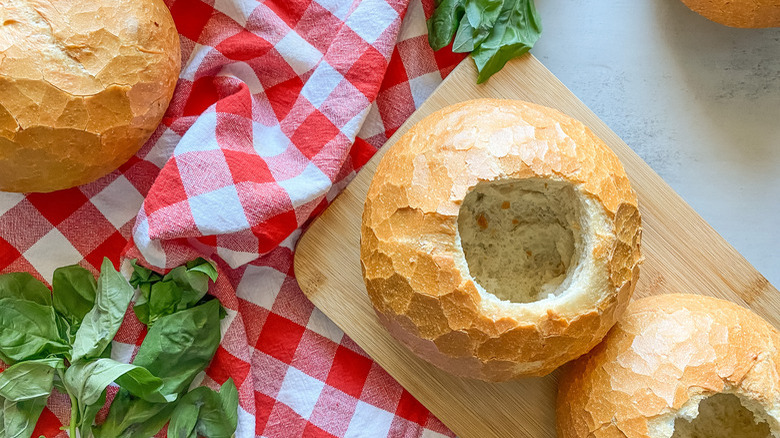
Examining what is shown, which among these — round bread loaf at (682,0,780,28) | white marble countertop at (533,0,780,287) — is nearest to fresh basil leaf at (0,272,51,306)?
white marble countertop at (533,0,780,287)

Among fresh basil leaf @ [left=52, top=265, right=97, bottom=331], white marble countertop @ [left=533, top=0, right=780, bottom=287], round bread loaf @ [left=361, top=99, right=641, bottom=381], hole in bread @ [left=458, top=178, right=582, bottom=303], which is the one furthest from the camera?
white marble countertop @ [left=533, top=0, right=780, bottom=287]

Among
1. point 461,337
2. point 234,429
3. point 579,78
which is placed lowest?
point 234,429

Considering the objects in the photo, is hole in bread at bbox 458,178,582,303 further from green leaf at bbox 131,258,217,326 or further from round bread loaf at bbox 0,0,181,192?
round bread loaf at bbox 0,0,181,192

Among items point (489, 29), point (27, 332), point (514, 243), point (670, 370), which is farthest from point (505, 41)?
point (27, 332)

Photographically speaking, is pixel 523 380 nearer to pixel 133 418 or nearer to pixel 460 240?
pixel 460 240

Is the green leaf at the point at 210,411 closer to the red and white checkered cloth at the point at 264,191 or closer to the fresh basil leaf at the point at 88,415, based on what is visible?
the red and white checkered cloth at the point at 264,191

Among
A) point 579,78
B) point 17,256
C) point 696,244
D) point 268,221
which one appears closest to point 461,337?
point 268,221

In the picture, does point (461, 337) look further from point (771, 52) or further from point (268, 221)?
point (771, 52)
